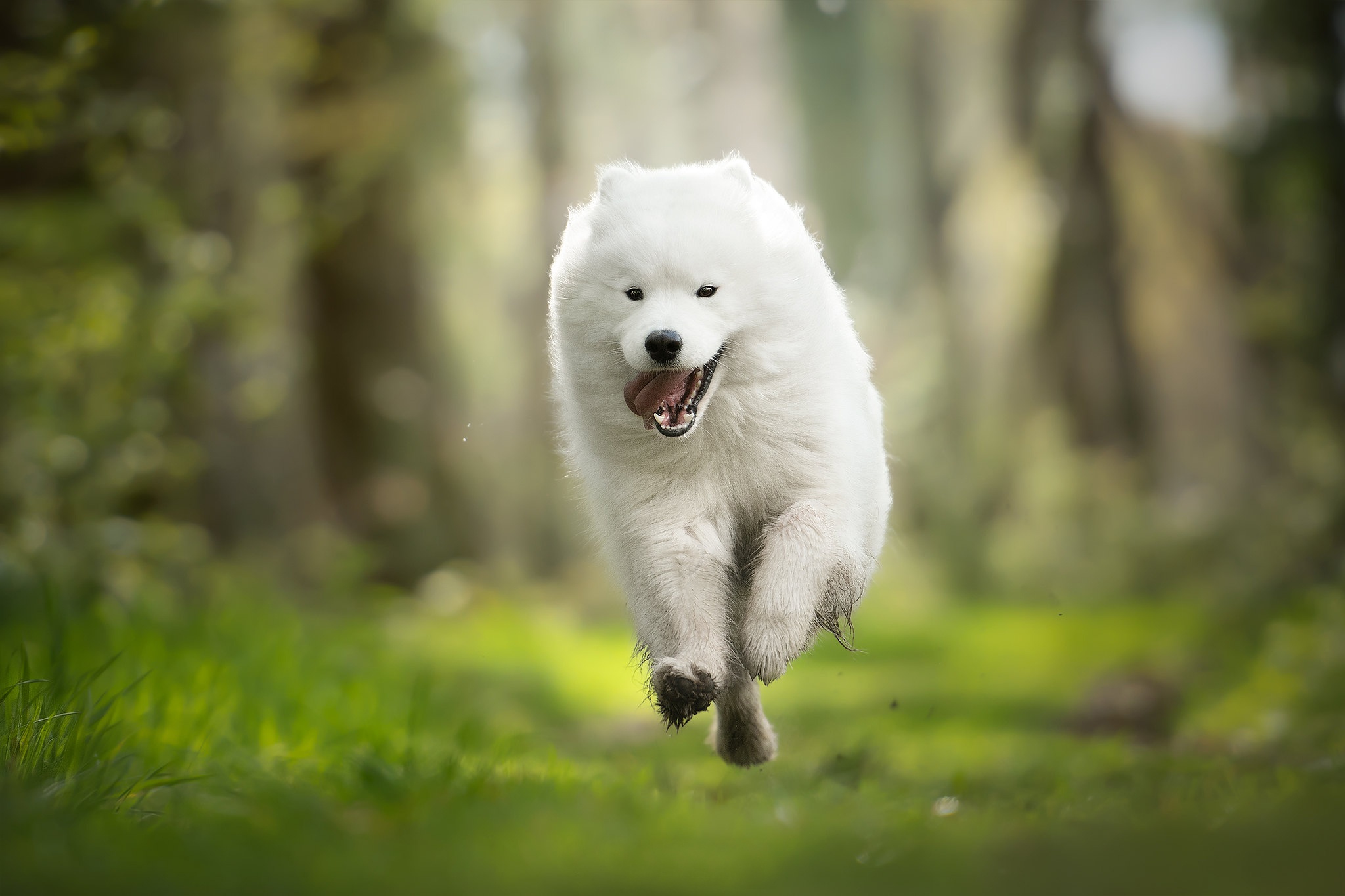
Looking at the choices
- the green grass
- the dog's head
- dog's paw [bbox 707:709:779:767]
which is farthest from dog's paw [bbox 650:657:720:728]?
dog's paw [bbox 707:709:779:767]

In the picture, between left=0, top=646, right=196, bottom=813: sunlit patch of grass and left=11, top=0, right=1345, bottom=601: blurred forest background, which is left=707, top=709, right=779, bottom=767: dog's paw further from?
left=11, top=0, right=1345, bottom=601: blurred forest background

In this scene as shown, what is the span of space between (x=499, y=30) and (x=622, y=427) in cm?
1033

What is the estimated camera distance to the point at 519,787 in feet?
11.5

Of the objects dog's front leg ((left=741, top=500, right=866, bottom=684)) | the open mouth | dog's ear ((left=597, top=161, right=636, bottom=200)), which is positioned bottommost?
dog's front leg ((left=741, top=500, right=866, bottom=684))

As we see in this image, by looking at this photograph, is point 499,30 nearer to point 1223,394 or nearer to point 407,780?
point 1223,394

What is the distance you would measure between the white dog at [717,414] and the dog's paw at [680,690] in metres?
0.06

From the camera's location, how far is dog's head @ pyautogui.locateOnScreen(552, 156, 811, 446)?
3.09 meters

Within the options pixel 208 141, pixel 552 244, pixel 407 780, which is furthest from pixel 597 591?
pixel 407 780

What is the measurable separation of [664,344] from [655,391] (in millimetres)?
196

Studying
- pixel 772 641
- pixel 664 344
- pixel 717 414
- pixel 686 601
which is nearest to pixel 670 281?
pixel 664 344

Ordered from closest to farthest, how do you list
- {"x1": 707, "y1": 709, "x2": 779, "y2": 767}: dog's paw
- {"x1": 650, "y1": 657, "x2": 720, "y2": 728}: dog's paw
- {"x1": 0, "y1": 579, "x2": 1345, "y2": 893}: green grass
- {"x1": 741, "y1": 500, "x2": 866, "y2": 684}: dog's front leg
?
{"x1": 0, "y1": 579, "x2": 1345, "y2": 893}: green grass
{"x1": 650, "y1": 657, "x2": 720, "y2": 728}: dog's paw
{"x1": 741, "y1": 500, "x2": 866, "y2": 684}: dog's front leg
{"x1": 707, "y1": 709, "x2": 779, "y2": 767}: dog's paw

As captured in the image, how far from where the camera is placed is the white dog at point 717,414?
315 centimetres

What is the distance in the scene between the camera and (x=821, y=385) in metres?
3.45

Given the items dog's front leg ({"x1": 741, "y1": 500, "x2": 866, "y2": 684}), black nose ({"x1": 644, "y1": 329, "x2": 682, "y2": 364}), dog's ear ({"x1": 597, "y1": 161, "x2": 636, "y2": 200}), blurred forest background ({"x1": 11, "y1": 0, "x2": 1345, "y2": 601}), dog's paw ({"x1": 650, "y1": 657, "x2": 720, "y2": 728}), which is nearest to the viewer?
dog's paw ({"x1": 650, "y1": 657, "x2": 720, "y2": 728})
